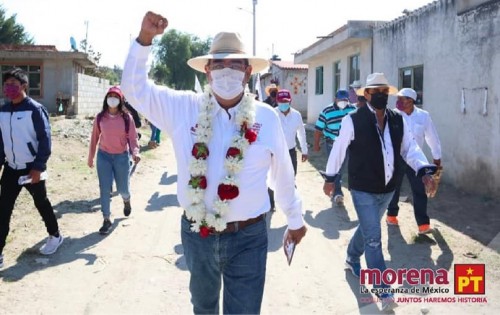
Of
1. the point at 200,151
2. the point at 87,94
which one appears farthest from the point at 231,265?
the point at 87,94

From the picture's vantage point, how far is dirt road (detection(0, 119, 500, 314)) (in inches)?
164

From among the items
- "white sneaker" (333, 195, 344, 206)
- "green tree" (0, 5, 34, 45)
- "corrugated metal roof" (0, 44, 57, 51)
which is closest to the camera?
"white sneaker" (333, 195, 344, 206)

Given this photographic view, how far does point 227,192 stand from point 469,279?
3388 mm

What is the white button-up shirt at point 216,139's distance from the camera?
265 centimetres

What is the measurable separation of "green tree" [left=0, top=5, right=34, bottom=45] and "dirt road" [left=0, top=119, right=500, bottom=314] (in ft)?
119

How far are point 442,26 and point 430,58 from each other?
774 millimetres

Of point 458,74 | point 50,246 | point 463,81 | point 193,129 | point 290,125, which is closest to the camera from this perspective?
point 193,129

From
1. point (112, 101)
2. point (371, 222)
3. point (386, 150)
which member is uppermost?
point (112, 101)

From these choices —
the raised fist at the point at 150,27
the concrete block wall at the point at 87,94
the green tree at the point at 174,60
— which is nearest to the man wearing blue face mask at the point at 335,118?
the raised fist at the point at 150,27

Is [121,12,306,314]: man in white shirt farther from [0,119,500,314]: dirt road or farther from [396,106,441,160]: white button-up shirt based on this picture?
[396,106,441,160]: white button-up shirt

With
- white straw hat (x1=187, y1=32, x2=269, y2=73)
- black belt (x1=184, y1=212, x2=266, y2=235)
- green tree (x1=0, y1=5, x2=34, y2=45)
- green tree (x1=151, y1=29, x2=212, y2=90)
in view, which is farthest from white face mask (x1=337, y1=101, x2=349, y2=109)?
green tree (x1=151, y1=29, x2=212, y2=90)

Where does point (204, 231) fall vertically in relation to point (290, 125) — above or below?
below

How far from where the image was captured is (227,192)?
103 inches

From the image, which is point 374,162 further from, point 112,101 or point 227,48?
point 112,101
